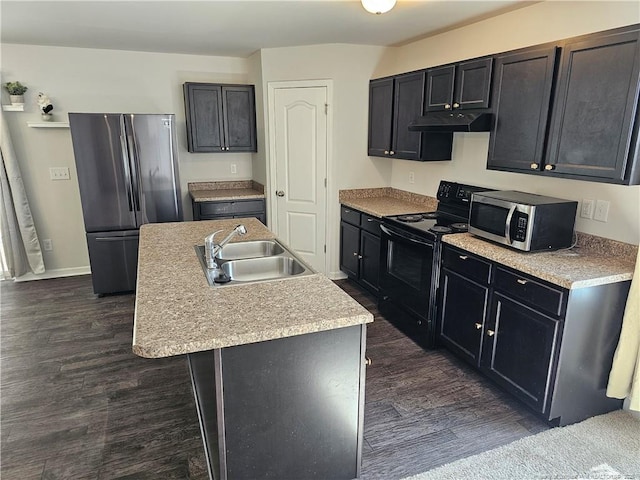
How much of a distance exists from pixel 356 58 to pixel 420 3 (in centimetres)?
145

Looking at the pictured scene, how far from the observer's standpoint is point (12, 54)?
408 cm

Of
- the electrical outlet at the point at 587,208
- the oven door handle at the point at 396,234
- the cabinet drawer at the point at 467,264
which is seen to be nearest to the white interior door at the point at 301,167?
the oven door handle at the point at 396,234

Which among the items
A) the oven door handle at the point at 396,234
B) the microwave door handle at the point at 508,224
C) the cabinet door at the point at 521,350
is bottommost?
the cabinet door at the point at 521,350

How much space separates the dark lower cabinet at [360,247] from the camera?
3.82 metres

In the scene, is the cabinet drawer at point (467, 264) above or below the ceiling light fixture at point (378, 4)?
below

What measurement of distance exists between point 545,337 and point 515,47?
200cm

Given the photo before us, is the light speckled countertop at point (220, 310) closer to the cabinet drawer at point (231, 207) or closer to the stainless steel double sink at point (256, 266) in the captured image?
the stainless steel double sink at point (256, 266)

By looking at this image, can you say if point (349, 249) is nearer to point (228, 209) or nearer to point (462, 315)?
point (228, 209)

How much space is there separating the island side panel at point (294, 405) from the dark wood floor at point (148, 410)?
1.28 ft

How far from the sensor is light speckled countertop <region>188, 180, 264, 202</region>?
439 cm

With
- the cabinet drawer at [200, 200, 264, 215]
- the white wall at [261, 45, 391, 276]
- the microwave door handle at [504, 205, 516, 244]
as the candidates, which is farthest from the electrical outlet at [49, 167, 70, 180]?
the microwave door handle at [504, 205, 516, 244]

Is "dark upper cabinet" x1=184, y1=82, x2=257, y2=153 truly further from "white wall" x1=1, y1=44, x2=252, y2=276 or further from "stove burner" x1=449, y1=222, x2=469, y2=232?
"stove burner" x1=449, y1=222, x2=469, y2=232

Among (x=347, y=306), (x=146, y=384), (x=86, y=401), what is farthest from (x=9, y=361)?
(x=347, y=306)

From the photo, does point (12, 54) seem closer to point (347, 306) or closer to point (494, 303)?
point (347, 306)
